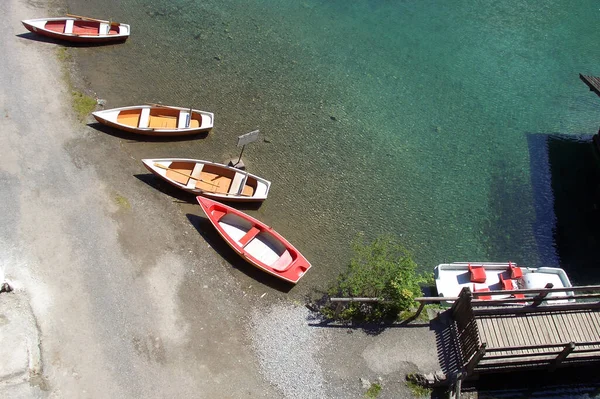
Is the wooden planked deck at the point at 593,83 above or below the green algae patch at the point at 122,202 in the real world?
above

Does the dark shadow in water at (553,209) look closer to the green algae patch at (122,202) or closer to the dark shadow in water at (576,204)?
the dark shadow in water at (576,204)

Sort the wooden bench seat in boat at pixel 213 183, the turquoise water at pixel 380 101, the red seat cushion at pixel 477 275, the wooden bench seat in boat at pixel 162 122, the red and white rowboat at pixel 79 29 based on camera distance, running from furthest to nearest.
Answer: the red and white rowboat at pixel 79 29 → the wooden bench seat in boat at pixel 162 122 → the turquoise water at pixel 380 101 → the wooden bench seat in boat at pixel 213 183 → the red seat cushion at pixel 477 275

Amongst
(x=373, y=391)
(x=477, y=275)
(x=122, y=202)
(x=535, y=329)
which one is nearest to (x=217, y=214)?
(x=122, y=202)

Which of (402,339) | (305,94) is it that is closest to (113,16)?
(305,94)

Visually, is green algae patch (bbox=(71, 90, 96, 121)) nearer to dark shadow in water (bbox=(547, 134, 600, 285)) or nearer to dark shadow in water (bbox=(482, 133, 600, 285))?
dark shadow in water (bbox=(482, 133, 600, 285))

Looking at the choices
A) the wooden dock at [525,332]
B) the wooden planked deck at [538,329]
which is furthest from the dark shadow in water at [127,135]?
the wooden planked deck at [538,329]

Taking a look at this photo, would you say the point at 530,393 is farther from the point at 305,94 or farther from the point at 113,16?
the point at 113,16

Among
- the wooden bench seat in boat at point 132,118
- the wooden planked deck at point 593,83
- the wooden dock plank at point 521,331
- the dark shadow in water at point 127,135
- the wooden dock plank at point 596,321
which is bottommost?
the dark shadow in water at point 127,135
